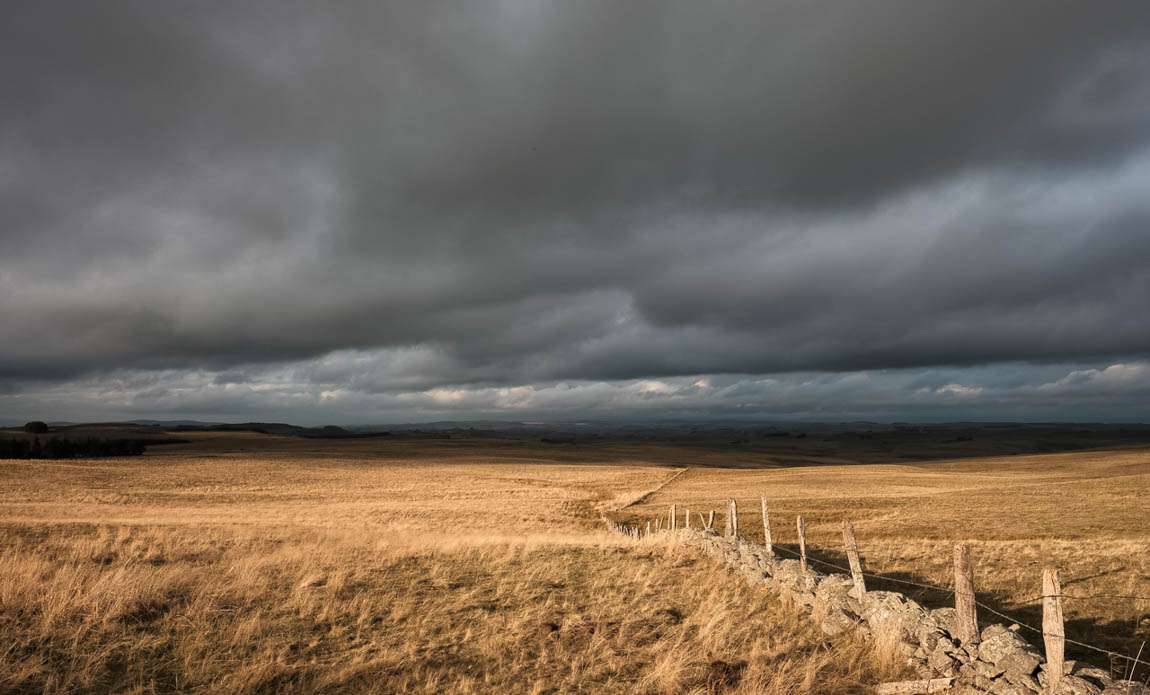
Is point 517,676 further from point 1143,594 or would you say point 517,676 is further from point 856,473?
Answer: point 856,473

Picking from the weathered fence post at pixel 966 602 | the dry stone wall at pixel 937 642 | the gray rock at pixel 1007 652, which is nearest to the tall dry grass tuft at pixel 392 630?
the dry stone wall at pixel 937 642

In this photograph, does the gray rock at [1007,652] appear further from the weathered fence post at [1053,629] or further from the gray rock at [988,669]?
the weathered fence post at [1053,629]

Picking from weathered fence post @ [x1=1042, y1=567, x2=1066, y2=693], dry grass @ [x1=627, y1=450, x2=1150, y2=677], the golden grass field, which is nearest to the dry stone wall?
weathered fence post @ [x1=1042, y1=567, x2=1066, y2=693]

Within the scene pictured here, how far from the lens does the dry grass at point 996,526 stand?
48.7 feet

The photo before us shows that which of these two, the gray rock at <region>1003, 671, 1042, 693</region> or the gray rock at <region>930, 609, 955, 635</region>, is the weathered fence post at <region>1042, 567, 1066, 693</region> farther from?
the gray rock at <region>930, 609, 955, 635</region>

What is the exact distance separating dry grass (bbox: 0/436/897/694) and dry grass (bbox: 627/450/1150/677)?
6.54 metres

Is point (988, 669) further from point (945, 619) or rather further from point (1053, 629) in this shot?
point (1053, 629)

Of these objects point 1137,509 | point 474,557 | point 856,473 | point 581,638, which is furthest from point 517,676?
point 856,473

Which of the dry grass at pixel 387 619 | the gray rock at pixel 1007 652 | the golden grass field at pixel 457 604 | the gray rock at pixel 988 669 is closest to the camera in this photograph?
the gray rock at pixel 1007 652

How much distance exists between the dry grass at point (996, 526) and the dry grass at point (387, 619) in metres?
6.54

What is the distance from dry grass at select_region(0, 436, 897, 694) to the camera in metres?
8.16

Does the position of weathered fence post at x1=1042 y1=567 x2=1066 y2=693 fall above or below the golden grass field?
A: above

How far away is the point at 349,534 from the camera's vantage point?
75.0ft

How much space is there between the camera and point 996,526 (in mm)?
29906
